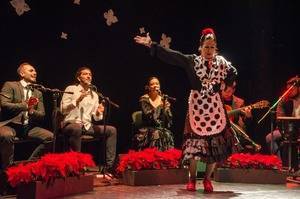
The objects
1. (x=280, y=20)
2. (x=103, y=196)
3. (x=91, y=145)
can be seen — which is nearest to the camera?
(x=103, y=196)

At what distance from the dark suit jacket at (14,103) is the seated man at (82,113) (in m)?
0.47

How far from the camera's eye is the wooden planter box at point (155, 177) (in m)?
5.94

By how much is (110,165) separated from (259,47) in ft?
11.8

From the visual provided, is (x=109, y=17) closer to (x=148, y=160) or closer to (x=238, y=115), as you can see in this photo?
(x=238, y=115)

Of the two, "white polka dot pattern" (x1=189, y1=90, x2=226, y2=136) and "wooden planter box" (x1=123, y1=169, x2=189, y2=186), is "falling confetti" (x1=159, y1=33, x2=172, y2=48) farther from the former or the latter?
"white polka dot pattern" (x1=189, y1=90, x2=226, y2=136)

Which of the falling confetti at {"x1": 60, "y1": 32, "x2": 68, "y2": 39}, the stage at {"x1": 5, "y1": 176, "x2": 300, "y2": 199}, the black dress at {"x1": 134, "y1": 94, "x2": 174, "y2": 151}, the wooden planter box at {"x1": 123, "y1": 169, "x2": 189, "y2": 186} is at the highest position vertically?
the falling confetti at {"x1": 60, "y1": 32, "x2": 68, "y2": 39}

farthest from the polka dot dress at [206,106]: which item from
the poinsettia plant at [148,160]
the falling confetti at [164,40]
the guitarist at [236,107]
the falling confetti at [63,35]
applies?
the falling confetti at [164,40]

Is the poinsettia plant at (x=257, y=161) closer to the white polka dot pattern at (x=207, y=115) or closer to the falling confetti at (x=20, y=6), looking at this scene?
the white polka dot pattern at (x=207, y=115)

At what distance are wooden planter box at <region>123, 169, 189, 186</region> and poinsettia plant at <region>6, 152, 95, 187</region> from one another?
1017mm

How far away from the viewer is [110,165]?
6.80 meters

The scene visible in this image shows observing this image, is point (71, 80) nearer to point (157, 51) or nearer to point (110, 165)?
point (110, 165)

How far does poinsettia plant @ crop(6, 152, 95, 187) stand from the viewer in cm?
461

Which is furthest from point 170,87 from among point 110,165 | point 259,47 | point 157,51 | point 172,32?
point 157,51

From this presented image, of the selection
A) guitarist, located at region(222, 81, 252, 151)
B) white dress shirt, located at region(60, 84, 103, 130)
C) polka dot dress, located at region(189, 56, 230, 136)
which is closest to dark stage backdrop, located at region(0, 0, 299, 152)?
white dress shirt, located at region(60, 84, 103, 130)
